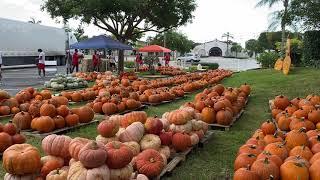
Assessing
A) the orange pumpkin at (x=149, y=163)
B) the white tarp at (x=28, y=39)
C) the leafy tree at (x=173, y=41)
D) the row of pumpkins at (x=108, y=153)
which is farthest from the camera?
the leafy tree at (x=173, y=41)

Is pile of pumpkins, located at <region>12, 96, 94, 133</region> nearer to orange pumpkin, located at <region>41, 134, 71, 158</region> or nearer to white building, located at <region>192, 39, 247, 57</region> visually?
orange pumpkin, located at <region>41, 134, 71, 158</region>

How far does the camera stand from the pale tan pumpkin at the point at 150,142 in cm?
571

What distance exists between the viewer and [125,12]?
29312mm

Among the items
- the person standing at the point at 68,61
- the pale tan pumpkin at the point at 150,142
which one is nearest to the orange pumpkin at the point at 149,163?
the pale tan pumpkin at the point at 150,142

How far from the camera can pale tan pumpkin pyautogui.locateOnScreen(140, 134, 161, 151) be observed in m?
5.71

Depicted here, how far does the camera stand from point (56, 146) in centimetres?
489

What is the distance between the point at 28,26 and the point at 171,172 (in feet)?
102

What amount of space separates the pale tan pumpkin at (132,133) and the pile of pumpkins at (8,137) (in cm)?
193

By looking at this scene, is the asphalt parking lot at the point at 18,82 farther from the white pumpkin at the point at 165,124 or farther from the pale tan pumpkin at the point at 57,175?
the pale tan pumpkin at the point at 57,175

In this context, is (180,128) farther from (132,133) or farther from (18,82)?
(18,82)

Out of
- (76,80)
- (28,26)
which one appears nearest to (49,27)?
(28,26)

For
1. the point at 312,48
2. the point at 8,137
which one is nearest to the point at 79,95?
the point at 8,137

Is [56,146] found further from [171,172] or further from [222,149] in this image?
[222,149]

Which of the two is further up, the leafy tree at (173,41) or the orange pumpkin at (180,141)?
the leafy tree at (173,41)
